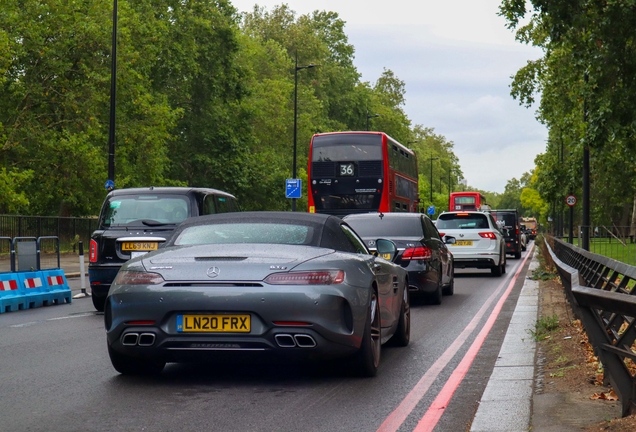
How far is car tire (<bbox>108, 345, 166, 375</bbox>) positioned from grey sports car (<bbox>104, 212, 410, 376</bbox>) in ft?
0.04

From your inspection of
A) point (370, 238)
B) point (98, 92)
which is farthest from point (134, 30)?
point (370, 238)

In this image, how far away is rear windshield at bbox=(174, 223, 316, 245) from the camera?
825 centimetres

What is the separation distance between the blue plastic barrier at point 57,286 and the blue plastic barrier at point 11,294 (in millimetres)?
949

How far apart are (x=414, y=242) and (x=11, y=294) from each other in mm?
6373

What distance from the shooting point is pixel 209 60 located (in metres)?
56.0

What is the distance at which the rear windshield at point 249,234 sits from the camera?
8250 mm

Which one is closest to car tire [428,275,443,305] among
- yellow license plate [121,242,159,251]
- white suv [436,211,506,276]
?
yellow license plate [121,242,159,251]

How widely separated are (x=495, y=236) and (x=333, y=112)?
65.9m

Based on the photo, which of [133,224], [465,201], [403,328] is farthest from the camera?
[465,201]

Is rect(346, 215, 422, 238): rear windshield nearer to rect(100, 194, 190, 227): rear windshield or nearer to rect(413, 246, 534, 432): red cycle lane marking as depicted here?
rect(100, 194, 190, 227): rear windshield

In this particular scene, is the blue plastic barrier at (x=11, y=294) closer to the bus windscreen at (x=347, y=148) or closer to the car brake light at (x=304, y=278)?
the car brake light at (x=304, y=278)

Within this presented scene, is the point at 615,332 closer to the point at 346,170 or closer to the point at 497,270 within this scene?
the point at 497,270

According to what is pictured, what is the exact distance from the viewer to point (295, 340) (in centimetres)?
751

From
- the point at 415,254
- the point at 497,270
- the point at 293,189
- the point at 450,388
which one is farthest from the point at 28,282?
the point at 293,189
